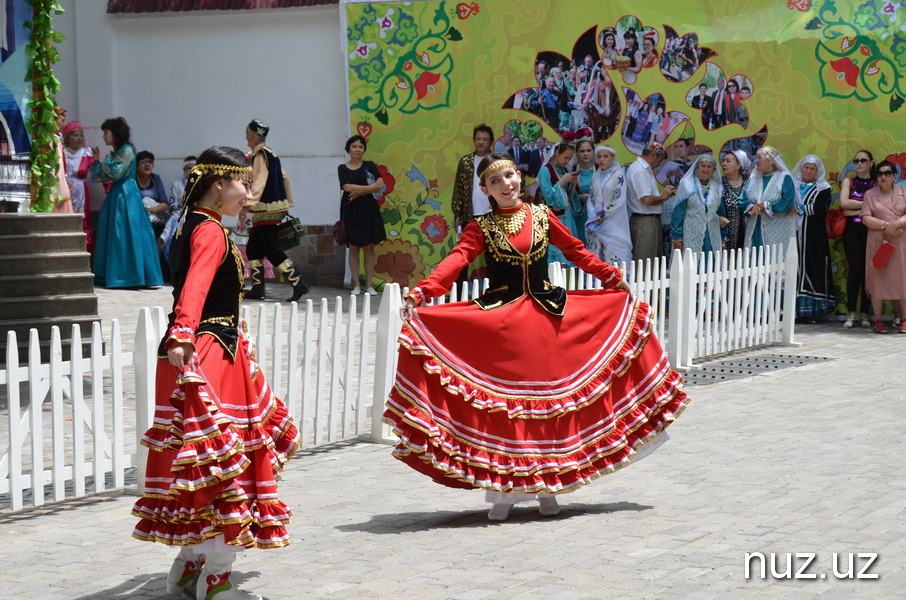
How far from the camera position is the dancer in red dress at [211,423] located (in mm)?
4848

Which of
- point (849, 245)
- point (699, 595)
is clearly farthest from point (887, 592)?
point (849, 245)

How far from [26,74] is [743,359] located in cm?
640

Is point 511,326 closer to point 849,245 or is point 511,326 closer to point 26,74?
point 26,74

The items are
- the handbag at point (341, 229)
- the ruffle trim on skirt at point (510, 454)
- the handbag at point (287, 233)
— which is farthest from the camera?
the handbag at point (341, 229)

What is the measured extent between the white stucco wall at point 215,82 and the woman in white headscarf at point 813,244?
564cm

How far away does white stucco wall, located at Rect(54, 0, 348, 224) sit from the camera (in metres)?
16.5

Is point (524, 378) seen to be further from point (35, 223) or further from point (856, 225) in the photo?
point (856, 225)

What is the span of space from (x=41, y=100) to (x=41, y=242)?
1099 millimetres

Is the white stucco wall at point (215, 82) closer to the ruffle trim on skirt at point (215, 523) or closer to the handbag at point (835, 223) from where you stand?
the handbag at point (835, 223)

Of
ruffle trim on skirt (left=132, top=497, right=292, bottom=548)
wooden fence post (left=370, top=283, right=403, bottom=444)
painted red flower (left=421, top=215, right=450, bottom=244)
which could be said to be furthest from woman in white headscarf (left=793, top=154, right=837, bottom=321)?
ruffle trim on skirt (left=132, top=497, right=292, bottom=548)

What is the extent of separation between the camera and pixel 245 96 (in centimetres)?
1692

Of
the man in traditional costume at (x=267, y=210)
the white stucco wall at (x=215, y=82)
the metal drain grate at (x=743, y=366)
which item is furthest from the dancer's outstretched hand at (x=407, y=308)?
the white stucco wall at (x=215, y=82)

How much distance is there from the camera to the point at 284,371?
10.8 metres

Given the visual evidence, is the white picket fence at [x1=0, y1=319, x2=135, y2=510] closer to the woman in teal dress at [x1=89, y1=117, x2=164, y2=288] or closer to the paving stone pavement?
the paving stone pavement
